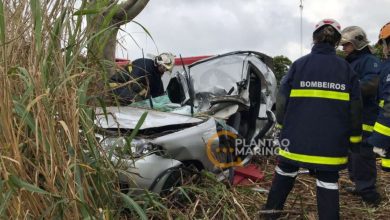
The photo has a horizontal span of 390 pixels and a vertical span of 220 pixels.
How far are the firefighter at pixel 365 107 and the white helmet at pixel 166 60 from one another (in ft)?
8.01

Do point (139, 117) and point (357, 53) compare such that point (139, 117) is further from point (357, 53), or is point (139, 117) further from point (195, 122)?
point (357, 53)

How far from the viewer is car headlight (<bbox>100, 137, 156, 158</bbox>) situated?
2.85 metres

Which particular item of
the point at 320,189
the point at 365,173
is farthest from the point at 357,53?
the point at 320,189

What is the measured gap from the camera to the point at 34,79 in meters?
2.38

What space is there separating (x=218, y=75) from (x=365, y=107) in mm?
1884

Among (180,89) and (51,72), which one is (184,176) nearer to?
(51,72)

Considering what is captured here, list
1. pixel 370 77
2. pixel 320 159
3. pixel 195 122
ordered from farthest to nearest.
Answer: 1. pixel 370 77
2. pixel 195 122
3. pixel 320 159

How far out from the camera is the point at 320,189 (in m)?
3.55

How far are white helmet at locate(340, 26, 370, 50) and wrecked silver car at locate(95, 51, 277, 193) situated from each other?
130 cm

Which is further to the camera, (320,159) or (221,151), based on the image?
(221,151)

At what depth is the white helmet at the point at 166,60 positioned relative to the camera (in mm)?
6227

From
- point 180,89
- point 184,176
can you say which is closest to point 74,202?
point 184,176

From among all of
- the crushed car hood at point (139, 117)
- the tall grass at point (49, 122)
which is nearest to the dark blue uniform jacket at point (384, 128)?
the crushed car hood at point (139, 117)

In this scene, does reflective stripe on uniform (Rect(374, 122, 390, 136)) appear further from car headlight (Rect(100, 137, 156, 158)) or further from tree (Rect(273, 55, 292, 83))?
tree (Rect(273, 55, 292, 83))
